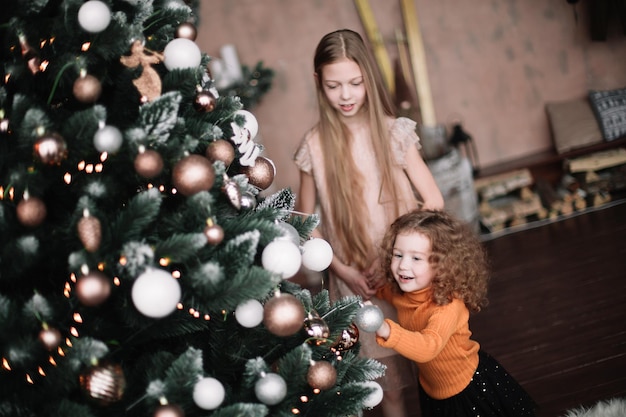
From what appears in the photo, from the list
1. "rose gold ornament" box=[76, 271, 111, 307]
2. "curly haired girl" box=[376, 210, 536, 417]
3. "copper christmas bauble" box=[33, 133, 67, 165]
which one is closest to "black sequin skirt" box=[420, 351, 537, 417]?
"curly haired girl" box=[376, 210, 536, 417]

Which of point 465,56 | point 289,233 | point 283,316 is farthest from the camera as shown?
point 465,56

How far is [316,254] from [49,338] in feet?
1.50

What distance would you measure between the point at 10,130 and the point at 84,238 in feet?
0.71

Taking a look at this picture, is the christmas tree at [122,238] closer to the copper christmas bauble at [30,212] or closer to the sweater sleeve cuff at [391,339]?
the copper christmas bauble at [30,212]

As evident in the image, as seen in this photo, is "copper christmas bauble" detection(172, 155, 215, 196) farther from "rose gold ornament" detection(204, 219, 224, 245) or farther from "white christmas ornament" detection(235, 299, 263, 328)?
"white christmas ornament" detection(235, 299, 263, 328)

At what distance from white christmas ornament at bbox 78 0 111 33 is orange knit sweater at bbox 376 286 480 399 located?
0.98m

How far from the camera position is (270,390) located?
860 millimetres

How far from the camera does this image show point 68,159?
815 mm

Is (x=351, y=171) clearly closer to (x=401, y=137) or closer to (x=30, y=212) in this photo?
(x=401, y=137)

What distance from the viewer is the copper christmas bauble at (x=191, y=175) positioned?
81cm

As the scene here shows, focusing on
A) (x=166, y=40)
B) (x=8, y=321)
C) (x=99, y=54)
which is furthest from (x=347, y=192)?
(x=8, y=321)

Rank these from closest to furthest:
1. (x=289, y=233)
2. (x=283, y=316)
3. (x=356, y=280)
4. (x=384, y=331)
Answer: (x=283, y=316) → (x=289, y=233) → (x=384, y=331) → (x=356, y=280)

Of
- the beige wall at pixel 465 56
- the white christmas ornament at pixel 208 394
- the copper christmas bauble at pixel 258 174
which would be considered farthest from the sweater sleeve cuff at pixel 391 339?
the beige wall at pixel 465 56

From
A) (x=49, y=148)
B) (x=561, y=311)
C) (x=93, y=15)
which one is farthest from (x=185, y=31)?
(x=561, y=311)
